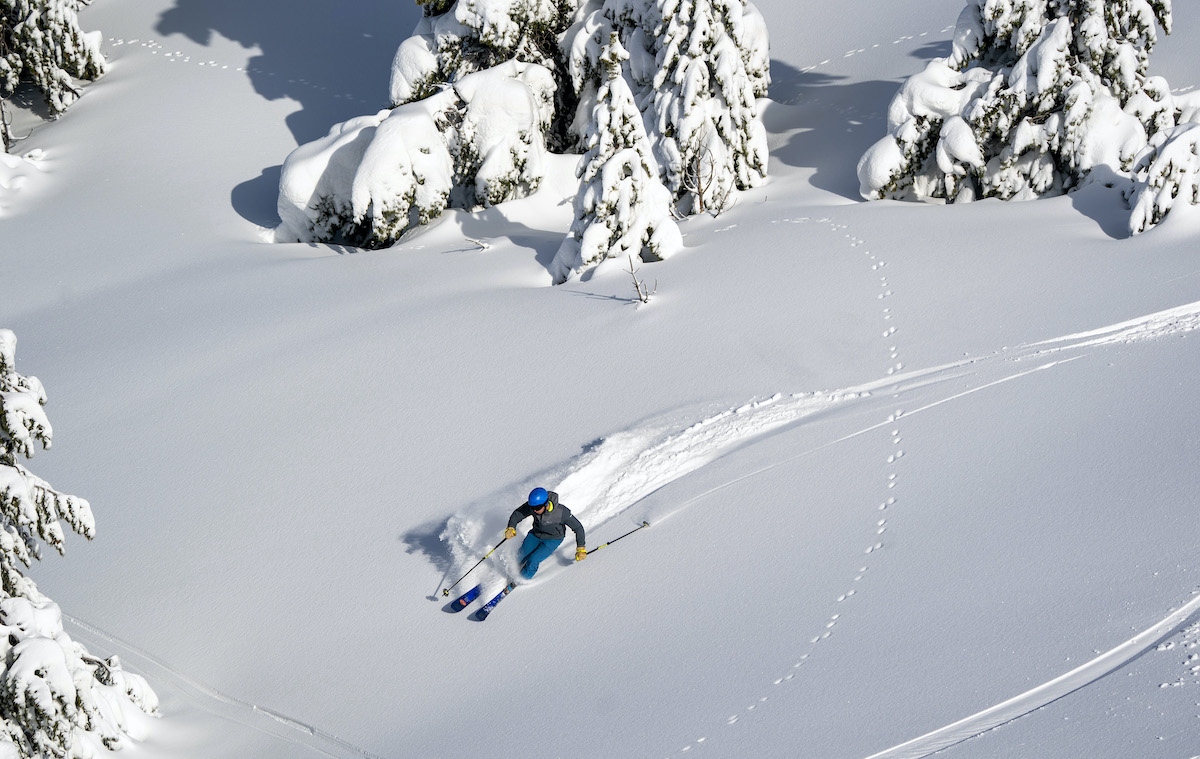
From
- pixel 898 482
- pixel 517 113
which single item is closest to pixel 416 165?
pixel 517 113

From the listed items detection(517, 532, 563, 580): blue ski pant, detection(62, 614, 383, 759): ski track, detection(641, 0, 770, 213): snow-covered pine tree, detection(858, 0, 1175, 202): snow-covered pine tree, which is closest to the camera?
detection(62, 614, 383, 759): ski track

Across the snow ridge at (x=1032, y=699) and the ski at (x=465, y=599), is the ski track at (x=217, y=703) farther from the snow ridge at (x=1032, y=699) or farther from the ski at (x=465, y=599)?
the snow ridge at (x=1032, y=699)

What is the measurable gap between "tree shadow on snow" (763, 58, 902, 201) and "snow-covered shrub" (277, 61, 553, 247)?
459 centimetres

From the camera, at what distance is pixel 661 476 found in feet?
32.2

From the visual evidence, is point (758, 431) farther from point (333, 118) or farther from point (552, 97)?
point (333, 118)

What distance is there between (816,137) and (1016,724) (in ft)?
44.5

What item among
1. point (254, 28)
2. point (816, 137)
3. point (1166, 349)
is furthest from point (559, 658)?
point (254, 28)

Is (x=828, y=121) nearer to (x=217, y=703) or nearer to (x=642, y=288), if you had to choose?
(x=642, y=288)

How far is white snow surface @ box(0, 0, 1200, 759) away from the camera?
7.03m

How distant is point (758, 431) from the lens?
1018 cm

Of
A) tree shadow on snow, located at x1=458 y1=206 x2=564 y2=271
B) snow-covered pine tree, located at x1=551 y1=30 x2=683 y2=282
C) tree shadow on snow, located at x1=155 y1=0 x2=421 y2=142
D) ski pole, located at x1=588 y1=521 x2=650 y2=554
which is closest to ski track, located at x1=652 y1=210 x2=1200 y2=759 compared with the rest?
ski pole, located at x1=588 y1=521 x2=650 y2=554

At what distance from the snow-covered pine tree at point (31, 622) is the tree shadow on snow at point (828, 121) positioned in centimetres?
1222

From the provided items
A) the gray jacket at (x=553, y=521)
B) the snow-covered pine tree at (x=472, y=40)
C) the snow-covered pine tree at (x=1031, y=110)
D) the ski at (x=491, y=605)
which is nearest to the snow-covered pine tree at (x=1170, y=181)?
the snow-covered pine tree at (x=1031, y=110)

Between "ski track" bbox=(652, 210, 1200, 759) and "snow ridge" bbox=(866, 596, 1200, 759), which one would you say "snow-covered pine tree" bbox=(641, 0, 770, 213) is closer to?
"ski track" bbox=(652, 210, 1200, 759)
